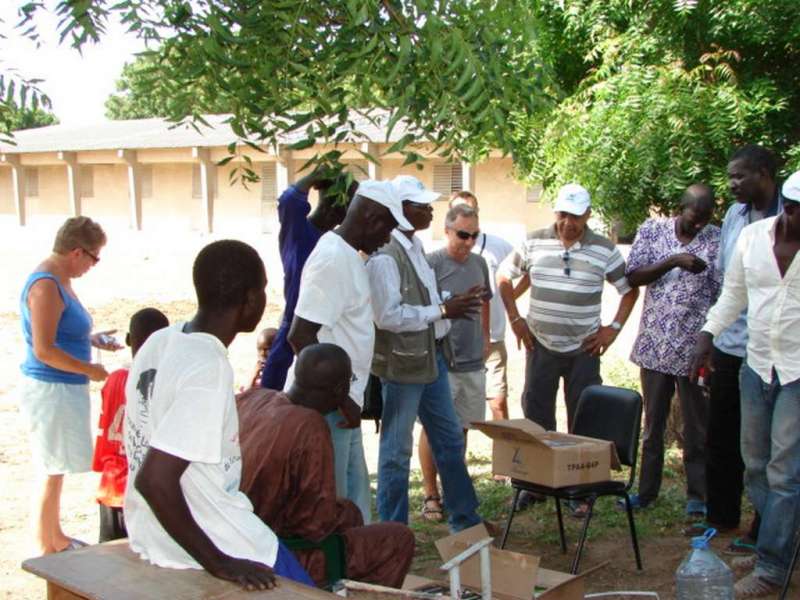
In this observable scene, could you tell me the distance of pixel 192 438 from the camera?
3010mm

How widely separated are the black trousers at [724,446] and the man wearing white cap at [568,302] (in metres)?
0.79

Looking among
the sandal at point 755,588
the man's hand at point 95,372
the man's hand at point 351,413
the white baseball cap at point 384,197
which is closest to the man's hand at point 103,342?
the man's hand at point 95,372

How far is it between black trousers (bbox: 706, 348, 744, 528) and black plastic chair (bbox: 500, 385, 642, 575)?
0.49m

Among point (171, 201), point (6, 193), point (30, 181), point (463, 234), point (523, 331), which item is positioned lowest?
point (523, 331)

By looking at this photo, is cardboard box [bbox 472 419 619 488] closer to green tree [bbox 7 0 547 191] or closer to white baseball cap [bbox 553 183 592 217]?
white baseball cap [bbox 553 183 592 217]

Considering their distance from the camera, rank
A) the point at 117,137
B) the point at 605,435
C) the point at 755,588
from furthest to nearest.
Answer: the point at 117,137, the point at 605,435, the point at 755,588

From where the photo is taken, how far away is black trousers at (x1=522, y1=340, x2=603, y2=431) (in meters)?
6.74

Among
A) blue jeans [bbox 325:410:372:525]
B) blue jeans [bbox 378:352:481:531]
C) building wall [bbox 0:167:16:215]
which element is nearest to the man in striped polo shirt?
blue jeans [bbox 378:352:481:531]

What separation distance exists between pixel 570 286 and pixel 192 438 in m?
4.08

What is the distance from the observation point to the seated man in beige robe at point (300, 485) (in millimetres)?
3779

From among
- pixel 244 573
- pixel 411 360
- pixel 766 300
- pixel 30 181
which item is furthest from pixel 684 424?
pixel 30 181

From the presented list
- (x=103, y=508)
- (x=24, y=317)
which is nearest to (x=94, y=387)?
(x=24, y=317)

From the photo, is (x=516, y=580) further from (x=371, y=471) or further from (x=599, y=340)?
(x=371, y=471)

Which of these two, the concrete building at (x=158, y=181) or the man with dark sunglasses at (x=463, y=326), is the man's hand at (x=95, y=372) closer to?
the man with dark sunglasses at (x=463, y=326)
